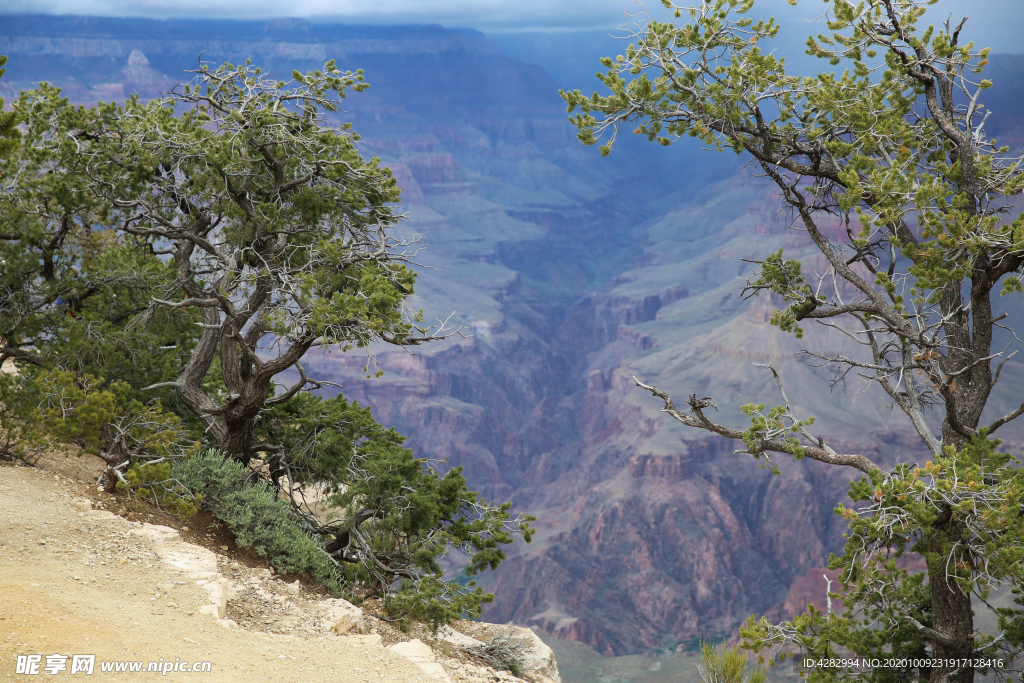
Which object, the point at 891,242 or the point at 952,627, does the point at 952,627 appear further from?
the point at 891,242

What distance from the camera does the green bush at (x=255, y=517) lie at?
10406mm

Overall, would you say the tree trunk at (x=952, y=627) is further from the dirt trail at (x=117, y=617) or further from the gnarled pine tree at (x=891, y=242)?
the dirt trail at (x=117, y=617)

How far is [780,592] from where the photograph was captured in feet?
401

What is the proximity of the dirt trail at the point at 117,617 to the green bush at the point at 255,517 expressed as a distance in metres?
1.74

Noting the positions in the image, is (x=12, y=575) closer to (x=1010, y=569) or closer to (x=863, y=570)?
(x=863, y=570)

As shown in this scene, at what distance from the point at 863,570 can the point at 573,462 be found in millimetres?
153245

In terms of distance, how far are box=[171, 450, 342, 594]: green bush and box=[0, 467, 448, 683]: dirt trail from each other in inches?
68.5

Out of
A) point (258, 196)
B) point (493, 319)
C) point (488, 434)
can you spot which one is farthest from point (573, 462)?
point (258, 196)

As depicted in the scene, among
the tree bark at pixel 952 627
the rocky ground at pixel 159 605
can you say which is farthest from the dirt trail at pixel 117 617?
the tree bark at pixel 952 627

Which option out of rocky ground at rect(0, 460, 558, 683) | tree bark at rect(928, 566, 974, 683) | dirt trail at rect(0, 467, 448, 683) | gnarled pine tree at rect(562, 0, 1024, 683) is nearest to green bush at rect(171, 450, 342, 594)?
rocky ground at rect(0, 460, 558, 683)

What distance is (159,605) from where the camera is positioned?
299 inches

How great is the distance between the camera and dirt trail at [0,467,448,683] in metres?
6.52

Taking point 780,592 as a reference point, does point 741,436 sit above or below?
above

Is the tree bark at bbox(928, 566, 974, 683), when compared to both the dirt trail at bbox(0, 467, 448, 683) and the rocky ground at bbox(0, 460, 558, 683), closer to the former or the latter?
the rocky ground at bbox(0, 460, 558, 683)
